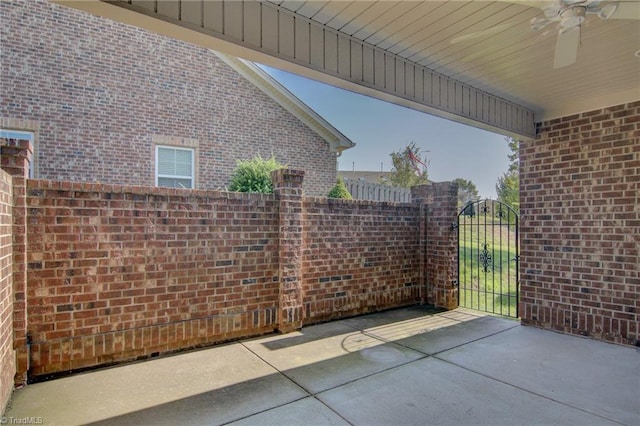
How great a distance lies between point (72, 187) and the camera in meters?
3.54

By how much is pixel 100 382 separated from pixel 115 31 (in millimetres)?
7162

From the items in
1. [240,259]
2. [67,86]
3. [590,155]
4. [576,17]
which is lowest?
[240,259]

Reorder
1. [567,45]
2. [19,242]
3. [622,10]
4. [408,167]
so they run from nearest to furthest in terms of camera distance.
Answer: [622,10] → [567,45] → [19,242] → [408,167]

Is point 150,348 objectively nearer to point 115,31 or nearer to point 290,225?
point 290,225

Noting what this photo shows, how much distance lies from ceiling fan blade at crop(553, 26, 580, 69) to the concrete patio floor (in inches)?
116

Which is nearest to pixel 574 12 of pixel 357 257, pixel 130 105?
pixel 357 257

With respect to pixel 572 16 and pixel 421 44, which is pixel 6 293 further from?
pixel 572 16

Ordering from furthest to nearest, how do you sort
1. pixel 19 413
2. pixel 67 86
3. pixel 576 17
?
pixel 67 86, pixel 19 413, pixel 576 17

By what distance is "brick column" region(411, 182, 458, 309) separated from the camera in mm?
6180

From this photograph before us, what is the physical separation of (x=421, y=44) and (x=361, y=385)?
3284 millimetres

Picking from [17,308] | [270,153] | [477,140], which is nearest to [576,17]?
[17,308]

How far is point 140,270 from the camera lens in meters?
3.87

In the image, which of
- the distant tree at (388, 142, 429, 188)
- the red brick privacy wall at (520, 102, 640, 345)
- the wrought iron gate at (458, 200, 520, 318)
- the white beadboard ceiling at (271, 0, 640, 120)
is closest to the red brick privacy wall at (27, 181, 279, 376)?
the white beadboard ceiling at (271, 0, 640, 120)

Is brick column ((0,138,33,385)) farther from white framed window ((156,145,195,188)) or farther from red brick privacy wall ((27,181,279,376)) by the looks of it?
white framed window ((156,145,195,188))
